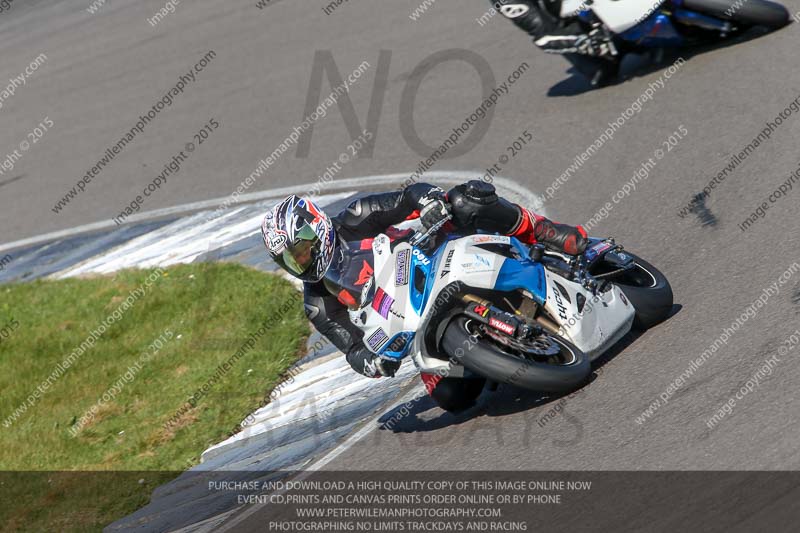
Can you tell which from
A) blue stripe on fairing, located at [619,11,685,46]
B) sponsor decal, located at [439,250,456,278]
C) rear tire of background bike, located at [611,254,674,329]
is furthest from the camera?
blue stripe on fairing, located at [619,11,685,46]

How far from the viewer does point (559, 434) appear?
19.4ft

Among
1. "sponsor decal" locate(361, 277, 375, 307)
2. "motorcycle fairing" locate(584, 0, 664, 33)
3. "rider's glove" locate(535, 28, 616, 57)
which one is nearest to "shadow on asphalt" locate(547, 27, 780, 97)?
"rider's glove" locate(535, 28, 616, 57)

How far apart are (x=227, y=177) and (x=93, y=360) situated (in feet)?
11.8

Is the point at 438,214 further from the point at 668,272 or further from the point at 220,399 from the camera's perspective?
the point at 220,399

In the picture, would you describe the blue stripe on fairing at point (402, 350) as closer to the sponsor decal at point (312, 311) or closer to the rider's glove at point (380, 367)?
the rider's glove at point (380, 367)

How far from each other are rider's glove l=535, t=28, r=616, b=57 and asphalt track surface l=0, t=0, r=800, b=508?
52 centimetres

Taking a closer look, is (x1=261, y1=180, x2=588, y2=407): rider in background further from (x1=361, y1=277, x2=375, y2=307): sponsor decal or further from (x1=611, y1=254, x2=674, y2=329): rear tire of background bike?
(x1=611, y1=254, x2=674, y2=329): rear tire of background bike

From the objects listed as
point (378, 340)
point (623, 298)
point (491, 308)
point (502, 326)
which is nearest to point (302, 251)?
point (378, 340)

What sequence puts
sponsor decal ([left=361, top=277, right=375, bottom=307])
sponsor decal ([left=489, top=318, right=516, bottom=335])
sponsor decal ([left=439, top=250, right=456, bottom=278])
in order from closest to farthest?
1. sponsor decal ([left=489, top=318, right=516, bottom=335])
2. sponsor decal ([left=439, top=250, right=456, bottom=278])
3. sponsor decal ([left=361, top=277, right=375, bottom=307])

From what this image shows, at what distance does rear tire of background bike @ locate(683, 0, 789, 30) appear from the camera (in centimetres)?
1064

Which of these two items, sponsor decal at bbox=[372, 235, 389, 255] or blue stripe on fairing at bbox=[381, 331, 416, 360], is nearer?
blue stripe on fairing at bbox=[381, 331, 416, 360]

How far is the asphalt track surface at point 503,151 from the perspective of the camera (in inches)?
227

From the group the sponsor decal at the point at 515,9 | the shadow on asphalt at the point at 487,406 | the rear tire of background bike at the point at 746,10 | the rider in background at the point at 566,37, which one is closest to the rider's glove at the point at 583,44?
the rider in background at the point at 566,37

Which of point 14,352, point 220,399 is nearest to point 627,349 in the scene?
point 220,399
